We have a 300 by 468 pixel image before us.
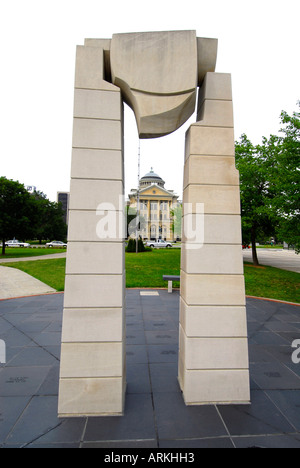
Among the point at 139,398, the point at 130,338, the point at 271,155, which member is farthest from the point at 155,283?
the point at 271,155

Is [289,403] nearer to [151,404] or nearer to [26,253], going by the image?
[151,404]

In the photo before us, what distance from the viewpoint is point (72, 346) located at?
13.6ft

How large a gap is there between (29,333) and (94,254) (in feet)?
16.9

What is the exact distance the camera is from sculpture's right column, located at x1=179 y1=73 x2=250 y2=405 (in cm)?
440

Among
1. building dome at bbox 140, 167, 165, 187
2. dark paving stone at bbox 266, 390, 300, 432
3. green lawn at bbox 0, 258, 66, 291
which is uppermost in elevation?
building dome at bbox 140, 167, 165, 187

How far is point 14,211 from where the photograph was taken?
35.7m

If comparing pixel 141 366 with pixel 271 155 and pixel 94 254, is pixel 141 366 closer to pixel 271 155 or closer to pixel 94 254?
pixel 94 254

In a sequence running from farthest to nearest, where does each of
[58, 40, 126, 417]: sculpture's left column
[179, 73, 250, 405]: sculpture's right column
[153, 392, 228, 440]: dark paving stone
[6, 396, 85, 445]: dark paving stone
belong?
[179, 73, 250, 405]: sculpture's right column, [58, 40, 126, 417]: sculpture's left column, [153, 392, 228, 440]: dark paving stone, [6, 396, 85, 445]: dark paving stone

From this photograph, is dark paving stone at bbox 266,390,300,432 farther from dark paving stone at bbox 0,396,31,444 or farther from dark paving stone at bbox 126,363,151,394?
dark paving stone at bbox 0,396,31,444

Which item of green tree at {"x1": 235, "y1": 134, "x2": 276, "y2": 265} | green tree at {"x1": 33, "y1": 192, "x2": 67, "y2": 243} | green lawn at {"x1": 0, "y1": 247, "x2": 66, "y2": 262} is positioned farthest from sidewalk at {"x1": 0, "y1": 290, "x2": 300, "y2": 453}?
green tree at {"x1": 33, "y1": 192, "x2": 67, "y2": 243}

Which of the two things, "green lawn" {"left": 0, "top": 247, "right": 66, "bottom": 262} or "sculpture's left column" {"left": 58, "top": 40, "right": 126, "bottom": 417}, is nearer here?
"sculpture's left column" {"left": 58, "top": 40, "right": 126, "bottom": 417}

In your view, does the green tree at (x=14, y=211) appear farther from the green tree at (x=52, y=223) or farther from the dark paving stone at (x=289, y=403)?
the dark paving stone at (x=289, y=403)

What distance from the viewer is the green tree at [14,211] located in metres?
34.1

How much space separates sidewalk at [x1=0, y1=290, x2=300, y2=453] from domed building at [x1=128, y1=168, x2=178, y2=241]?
3112 inches
